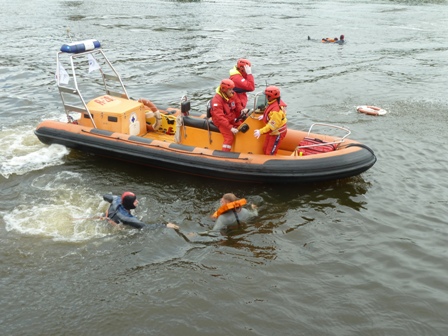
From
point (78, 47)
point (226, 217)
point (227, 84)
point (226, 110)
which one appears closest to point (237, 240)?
point (226, 217)

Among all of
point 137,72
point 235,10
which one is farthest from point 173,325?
point 235,10

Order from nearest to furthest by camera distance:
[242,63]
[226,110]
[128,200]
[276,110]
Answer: [128,200] → [276,110] → [226,110] → [242,63]

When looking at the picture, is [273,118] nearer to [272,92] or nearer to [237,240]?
[272,92]

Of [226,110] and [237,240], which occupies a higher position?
[226,110]

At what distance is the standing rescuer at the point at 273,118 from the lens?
7941mm

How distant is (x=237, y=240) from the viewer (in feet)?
23.0

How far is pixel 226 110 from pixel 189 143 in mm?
1163

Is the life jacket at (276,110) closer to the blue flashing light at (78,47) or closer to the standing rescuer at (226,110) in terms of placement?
the standing rescuer at (226,110)

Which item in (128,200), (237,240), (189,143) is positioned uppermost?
(128,200)

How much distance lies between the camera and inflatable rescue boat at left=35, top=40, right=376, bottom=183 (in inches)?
319

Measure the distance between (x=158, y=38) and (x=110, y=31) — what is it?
286 centimetres

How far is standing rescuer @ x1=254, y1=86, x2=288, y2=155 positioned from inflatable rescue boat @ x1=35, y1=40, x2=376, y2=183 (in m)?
0.25

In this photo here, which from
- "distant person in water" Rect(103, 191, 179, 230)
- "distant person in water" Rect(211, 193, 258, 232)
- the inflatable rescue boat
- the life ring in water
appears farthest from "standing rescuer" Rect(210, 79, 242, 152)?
the life ring in water

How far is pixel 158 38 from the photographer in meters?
→ 22.1
